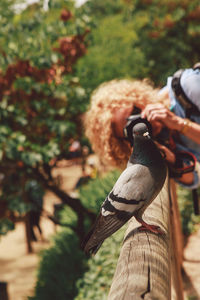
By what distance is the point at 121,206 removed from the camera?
4.08ft

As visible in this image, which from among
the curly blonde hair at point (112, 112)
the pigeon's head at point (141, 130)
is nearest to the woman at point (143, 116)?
the curly blonde hair at point (112, 112)

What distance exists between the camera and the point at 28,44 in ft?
11.4

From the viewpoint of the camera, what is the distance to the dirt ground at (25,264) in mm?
3112

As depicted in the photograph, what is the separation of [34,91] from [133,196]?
264cm

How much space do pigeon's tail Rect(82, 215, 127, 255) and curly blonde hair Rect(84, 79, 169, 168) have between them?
704 mm

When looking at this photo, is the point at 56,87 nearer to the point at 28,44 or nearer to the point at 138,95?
the point at 28,44

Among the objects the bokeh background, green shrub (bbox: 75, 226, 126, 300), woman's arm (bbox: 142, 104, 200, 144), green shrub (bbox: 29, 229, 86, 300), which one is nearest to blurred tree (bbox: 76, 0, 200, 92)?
the bokeh background

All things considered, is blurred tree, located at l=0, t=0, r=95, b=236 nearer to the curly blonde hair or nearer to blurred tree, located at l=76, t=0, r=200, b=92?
the curly blonde hair

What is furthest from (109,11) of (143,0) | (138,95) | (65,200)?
(138,95)

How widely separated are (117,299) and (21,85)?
9.48 feet

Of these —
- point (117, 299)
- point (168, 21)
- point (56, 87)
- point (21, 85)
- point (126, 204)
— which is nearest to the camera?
point (117, 299)

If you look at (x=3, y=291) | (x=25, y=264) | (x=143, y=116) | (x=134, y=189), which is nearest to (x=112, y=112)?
(x=143, y=116)

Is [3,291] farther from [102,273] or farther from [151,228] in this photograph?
[151,228]

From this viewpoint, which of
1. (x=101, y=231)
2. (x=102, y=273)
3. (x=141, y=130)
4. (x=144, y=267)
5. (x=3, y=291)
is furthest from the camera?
(x=3, y=291)
